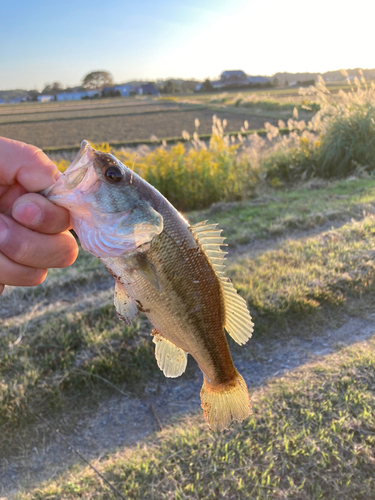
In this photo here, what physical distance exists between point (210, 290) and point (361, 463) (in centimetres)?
175

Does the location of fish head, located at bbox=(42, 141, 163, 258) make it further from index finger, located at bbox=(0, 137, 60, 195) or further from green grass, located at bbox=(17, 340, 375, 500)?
green grass, located at bbox=(17, 340, 375, 500)

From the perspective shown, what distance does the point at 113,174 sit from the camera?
1.36 metres

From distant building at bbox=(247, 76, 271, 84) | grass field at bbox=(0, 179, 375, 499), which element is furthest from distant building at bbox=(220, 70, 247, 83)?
grass field at bbox=(0, 179, 375, 499)

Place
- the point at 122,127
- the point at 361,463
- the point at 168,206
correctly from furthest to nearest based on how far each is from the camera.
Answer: the point at 122,127 → the point at 361,463 → the point at 168,206

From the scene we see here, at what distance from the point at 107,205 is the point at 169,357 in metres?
0.69

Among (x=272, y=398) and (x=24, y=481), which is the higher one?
(x=272, y=398)

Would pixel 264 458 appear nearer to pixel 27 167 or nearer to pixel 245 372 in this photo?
pixel 245 372

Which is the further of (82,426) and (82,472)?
(82,426)

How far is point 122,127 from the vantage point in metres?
27.5

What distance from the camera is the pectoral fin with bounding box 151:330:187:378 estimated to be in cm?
159

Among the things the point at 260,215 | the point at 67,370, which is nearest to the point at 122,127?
the point at 260,215

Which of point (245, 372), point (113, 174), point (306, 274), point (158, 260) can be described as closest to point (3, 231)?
point (113, 174)

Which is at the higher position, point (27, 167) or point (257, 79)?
point (257, 79)

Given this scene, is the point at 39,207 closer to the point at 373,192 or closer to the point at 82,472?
the point at 82,472
